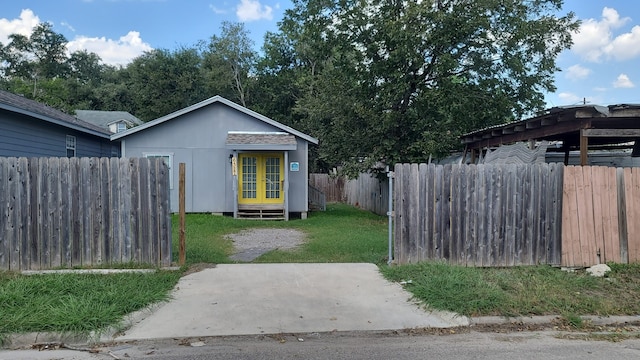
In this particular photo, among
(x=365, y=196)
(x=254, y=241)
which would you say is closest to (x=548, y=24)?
(x=365, y=196)

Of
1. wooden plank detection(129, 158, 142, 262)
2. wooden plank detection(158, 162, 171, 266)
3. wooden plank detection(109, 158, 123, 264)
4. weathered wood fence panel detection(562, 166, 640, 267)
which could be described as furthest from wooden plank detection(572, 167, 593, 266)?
wooden plank detection(109, 158, 123, 264)

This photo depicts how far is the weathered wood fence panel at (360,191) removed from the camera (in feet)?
60.7

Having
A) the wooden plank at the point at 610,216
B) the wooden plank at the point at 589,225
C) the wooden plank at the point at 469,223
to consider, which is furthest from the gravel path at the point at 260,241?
the wooden plank at the point at 610,216

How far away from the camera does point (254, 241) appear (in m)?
10.9

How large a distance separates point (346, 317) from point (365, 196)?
674 inches

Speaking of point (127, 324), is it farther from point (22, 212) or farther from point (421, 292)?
point (421, 292)

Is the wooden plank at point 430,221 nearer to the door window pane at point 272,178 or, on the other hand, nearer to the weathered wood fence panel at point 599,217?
the weathered wood fence panel at point 599,217

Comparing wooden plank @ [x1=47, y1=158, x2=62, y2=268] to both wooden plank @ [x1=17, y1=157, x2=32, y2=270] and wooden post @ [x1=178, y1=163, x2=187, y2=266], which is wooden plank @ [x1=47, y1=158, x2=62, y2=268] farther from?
wooden post @ [x1=178, y1=163, x2=187, y2=266]

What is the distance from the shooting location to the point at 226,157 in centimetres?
1655

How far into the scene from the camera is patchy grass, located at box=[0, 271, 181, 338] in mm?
4543

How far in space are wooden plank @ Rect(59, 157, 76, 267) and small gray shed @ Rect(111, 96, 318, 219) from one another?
29.8 ft

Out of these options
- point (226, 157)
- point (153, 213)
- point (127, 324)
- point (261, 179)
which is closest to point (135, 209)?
point (153, 213)

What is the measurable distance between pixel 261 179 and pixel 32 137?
24.9 feet

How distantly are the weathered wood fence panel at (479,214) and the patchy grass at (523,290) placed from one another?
318mm
